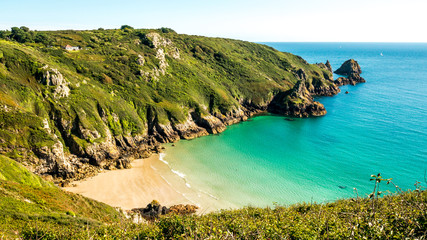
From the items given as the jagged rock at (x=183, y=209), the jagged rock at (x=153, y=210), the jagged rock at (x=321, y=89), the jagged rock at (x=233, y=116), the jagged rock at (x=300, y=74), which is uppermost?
the jagged rock at (x=300, y=74)

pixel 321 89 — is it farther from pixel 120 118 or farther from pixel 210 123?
pixel 120 118

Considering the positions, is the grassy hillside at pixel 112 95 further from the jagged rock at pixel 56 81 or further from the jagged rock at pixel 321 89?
the jagged rock at pixel 321 89

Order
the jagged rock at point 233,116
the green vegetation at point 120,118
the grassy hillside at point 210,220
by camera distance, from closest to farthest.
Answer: the grassy hillside at point 210,220 < the green vegetation at point 120,118 < the jagged rock at point 233,116

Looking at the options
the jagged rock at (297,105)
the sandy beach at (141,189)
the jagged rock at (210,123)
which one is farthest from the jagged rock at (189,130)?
the jagged rock at (297,105)

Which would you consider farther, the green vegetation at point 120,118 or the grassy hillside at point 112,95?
the grassy hillside at point 112,95

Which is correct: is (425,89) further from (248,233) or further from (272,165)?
(248,233)

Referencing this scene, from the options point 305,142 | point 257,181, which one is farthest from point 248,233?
point 305,142

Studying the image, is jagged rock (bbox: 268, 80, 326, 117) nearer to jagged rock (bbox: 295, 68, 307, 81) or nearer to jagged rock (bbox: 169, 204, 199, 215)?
jagged rock (bbox: 295, 68, 307, 81)

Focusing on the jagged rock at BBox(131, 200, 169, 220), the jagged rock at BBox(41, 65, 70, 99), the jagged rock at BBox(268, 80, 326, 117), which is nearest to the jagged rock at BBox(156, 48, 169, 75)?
the jagged rock at BBox(41, 65, 70, 99)
